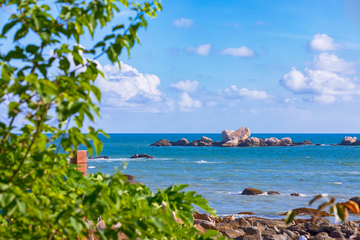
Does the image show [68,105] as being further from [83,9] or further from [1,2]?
[1,2]

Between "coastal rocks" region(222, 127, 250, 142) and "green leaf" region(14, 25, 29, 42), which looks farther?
"coastal rocks" region(222, 127, 250, 142)

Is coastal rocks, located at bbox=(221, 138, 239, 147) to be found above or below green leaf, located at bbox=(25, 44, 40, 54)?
below

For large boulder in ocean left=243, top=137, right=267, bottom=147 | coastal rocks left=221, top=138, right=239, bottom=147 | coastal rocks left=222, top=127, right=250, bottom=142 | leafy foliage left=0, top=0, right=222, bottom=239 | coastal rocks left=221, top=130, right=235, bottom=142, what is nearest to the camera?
leafy foliage left=0, top=0, right=222, bottom=239

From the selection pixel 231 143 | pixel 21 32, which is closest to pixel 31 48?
pixel 21 32

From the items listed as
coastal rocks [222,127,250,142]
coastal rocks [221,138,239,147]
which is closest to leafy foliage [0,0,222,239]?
coastal rocks [221,138,239,147]

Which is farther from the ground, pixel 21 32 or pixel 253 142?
pixel 21 32

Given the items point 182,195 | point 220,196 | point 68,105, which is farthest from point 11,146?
point 220,196

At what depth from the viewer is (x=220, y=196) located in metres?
19.6

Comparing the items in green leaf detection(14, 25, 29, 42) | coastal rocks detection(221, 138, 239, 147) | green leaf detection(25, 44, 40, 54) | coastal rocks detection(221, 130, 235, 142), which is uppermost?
green leaf detection(14, 25, 29, 42)

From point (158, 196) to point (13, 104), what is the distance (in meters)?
1.07

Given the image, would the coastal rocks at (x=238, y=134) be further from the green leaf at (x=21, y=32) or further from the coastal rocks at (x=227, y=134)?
the green leaf at (x=21, y=32)

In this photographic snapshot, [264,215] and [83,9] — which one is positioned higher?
[83,9]

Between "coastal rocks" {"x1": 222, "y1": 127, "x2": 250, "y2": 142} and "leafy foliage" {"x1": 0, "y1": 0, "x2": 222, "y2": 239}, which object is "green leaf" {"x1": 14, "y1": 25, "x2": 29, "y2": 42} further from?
"coastal rocks" {"x1": 222, "y1": 127, "x2": 250, "y2": 142}

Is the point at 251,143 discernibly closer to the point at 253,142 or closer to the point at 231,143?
the point at 253,142
